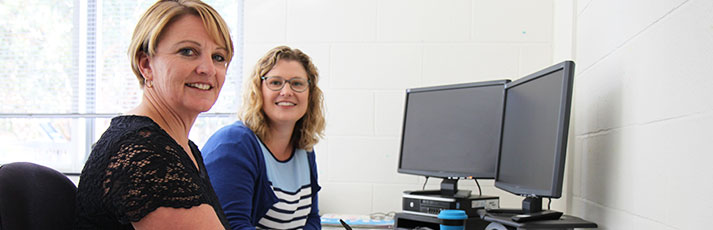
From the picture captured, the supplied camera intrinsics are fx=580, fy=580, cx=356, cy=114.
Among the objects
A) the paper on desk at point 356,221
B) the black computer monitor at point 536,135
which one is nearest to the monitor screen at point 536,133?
the black computer monitor at point 536,135

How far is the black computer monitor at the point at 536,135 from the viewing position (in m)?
1.49

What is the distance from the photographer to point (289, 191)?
6.63 ft

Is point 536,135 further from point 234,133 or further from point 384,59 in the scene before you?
point 384,59

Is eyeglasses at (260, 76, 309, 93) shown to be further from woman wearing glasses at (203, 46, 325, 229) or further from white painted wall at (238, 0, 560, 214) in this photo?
white painted wall at (238, 0, 560, 214)

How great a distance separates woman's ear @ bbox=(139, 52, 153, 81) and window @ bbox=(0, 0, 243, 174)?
6.15 feet

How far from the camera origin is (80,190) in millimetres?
1053

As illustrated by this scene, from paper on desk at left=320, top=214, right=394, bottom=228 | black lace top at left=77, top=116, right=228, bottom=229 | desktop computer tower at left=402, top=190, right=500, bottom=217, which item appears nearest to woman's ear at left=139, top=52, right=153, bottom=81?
black lace top at left=77, top=116, right=228, bottom=229

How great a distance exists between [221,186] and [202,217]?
80 cm

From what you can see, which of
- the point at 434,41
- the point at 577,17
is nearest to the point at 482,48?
→ the point at 434,41

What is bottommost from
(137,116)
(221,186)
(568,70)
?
(221,186)

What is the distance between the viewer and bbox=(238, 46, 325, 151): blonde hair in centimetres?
206

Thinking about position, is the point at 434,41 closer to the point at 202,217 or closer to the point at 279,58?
the point at 279,58

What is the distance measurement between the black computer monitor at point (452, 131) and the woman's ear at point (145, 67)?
130 cm

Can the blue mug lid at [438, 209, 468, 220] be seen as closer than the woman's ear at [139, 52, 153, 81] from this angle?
No
